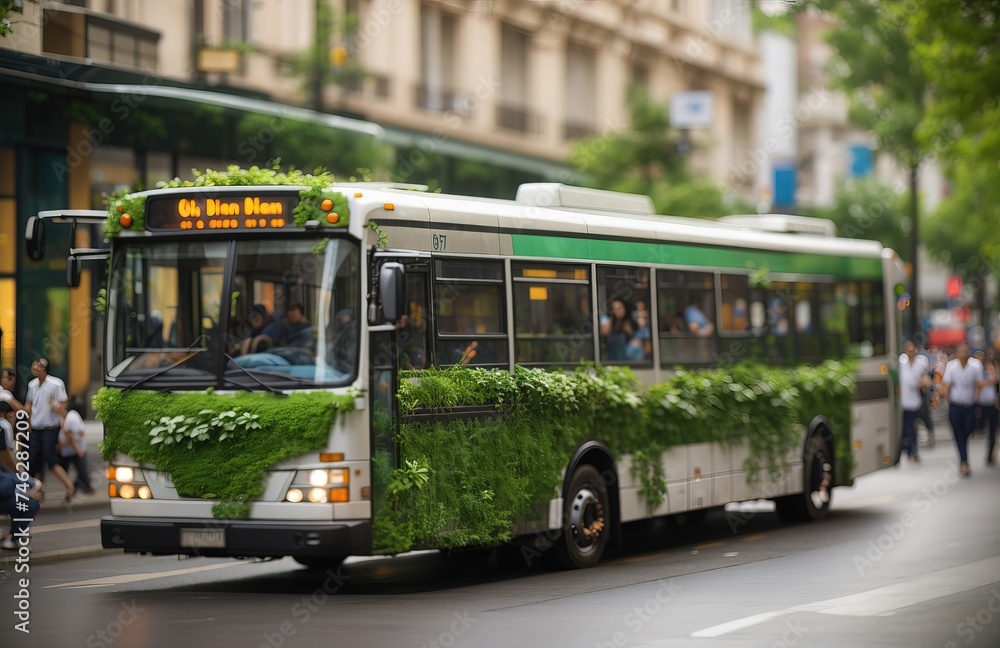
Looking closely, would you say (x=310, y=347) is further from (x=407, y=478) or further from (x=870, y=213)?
(x=870, y=213)

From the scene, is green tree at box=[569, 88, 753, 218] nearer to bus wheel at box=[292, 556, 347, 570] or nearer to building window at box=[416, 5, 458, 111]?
building window at box=[416, 5, 458, 111]

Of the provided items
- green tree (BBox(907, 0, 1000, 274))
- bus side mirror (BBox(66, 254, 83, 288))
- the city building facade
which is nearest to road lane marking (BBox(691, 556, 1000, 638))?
bus side mirror (BBox(66, 254, 83, 288))

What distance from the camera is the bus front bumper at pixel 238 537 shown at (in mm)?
10820

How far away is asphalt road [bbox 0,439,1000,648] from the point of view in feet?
31.2

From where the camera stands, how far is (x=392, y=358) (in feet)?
37.2

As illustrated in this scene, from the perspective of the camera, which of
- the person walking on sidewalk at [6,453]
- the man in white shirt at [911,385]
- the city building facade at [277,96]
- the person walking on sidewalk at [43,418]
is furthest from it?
the man in white shirt at [911,385]

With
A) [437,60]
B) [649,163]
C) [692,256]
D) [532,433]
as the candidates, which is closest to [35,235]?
[532,433]

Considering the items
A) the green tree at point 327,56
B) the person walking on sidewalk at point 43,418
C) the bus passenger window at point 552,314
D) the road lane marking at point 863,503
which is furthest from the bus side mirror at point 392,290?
the green tree at point 327,56

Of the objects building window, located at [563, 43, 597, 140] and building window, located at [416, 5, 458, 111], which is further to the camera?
Answer: building window, located at [563, 43, 597, 140]

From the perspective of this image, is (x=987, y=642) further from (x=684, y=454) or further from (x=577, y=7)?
(x=577, y=7)

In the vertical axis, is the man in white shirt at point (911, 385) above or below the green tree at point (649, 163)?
below

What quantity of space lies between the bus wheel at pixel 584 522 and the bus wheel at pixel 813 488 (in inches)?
170

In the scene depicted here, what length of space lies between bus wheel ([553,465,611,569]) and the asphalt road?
0.66 ft

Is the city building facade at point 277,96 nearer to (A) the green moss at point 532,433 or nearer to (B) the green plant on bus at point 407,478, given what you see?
(A) the green moss at point 532,433
